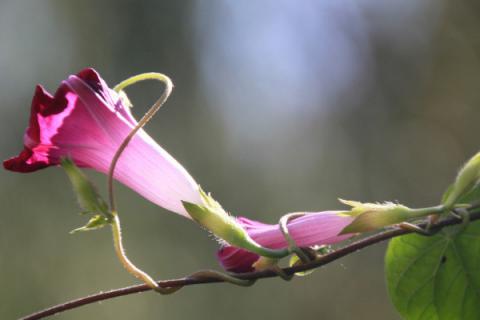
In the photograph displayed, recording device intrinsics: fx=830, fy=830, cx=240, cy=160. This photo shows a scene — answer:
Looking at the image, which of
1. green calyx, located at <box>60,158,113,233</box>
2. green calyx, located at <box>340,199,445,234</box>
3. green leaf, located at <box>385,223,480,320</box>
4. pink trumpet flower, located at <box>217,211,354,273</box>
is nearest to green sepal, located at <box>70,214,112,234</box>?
green calyx, located at <box>60,158,113,233</box>

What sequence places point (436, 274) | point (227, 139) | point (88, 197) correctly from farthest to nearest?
1. point (227, 139)
2. point (436, 274)
3. point (88, 197)

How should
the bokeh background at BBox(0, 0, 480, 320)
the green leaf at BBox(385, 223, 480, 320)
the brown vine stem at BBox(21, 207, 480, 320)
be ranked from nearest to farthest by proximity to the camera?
the brown vine stem at BBox(21, 207, 480, 320) → the green leaf at BBox(385, 223, 480, 320) → the bokeh background at BBox(0, 0, 480, 320)

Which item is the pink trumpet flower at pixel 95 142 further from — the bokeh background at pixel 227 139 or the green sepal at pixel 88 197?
the bokeh background at pixel 227 139

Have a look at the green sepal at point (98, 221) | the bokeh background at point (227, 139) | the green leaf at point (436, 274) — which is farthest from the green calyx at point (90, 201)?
the bokeh background at point (227, 139)

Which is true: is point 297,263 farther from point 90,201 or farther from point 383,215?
point 90,201

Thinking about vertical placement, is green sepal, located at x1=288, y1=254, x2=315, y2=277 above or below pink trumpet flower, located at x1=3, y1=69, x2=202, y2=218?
below

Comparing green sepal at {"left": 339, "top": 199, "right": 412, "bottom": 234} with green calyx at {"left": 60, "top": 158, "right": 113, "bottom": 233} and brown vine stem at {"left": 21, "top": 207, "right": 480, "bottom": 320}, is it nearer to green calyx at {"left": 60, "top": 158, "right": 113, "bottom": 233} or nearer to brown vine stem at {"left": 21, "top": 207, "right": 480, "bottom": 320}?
brown vine stem at {"left": 21, "top": 207, "right": 480, "bottom": 320}

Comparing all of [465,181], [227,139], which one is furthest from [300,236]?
[227,139]
